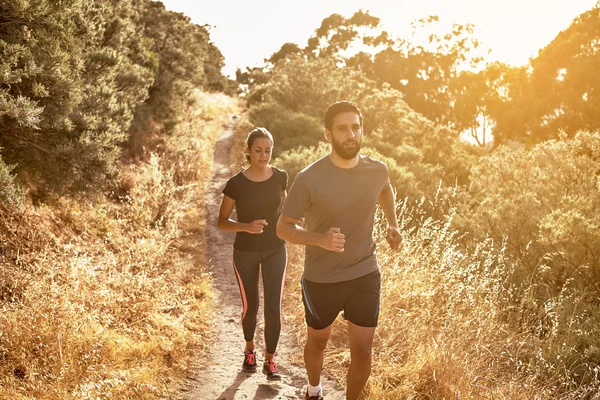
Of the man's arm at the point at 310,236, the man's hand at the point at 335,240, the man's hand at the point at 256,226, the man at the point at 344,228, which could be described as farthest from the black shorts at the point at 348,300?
the man's hand at the point at 256,226

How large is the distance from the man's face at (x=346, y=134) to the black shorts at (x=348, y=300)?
93cm

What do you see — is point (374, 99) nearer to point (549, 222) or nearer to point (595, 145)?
point (595, 145)

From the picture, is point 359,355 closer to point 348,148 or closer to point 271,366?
point 348,148

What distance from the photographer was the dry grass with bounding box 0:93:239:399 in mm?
4504

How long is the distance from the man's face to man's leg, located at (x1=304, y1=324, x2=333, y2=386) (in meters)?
1.33

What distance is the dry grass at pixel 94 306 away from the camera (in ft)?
14.8

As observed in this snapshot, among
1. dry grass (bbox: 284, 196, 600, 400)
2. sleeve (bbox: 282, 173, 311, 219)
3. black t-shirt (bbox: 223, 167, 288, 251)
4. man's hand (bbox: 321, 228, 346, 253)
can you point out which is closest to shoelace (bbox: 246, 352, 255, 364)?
dry grass (bbox: 284, 196, 600, 400)

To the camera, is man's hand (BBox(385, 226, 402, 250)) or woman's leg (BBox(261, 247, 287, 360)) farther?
woman's leg (BBox(261, 247, 287, 360))

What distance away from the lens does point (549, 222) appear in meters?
9.01

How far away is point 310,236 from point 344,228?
0.35 metres

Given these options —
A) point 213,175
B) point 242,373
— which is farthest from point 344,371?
point 213,175

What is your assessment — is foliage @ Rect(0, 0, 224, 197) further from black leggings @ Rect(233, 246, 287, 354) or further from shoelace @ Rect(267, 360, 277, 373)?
shoelace @ Rect(267, 360, 277, 373)

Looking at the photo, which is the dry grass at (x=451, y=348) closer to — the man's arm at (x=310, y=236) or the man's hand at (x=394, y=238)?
the man's hand at (x=394, y=238)

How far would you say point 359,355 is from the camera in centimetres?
384
